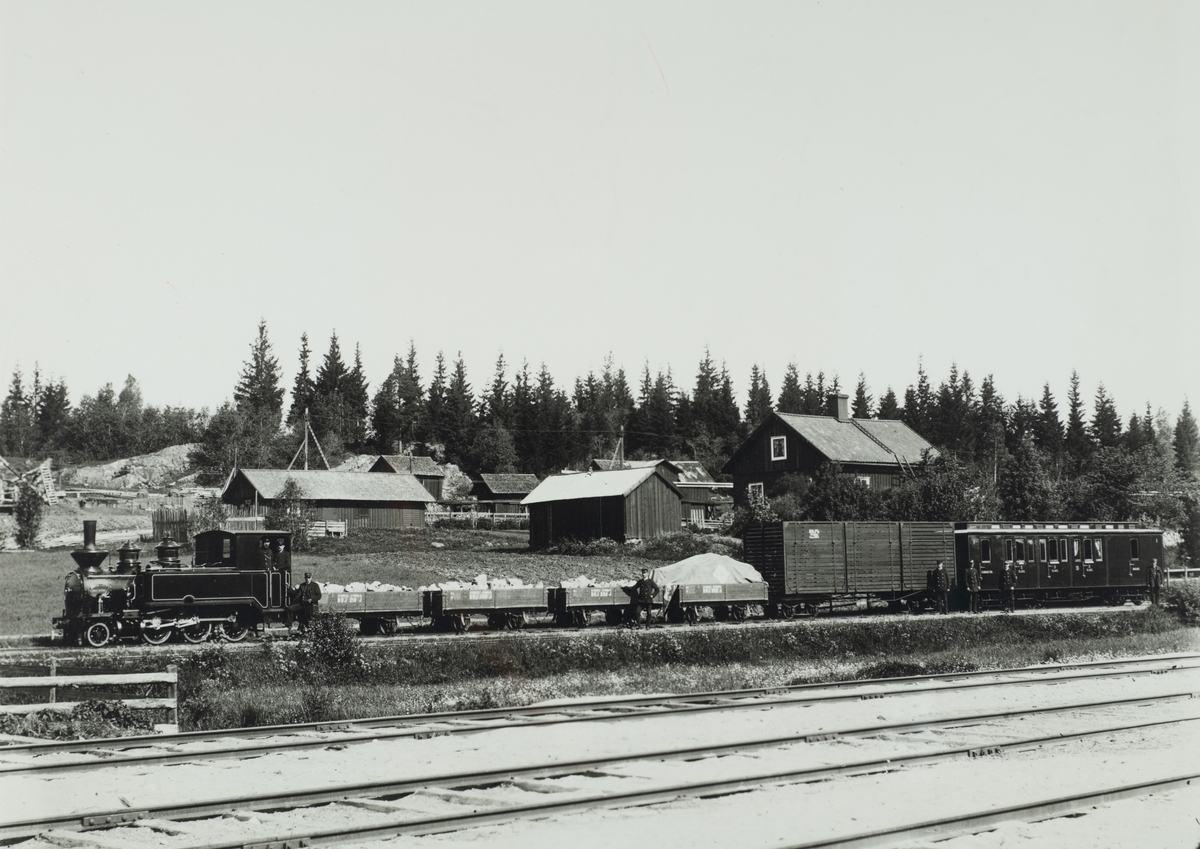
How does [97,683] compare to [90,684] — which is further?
[90,684]

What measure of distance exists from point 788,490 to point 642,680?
3025 centimetres

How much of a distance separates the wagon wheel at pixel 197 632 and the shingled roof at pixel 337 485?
115 ft

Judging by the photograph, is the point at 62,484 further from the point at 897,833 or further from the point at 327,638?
the point at 897,833

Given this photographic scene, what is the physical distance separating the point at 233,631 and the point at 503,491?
6369 centimetres

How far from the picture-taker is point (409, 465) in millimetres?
87875

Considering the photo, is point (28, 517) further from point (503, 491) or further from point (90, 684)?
point (503, 491)

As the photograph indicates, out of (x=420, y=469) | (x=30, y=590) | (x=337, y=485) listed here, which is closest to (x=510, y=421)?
(x=420, y=469)

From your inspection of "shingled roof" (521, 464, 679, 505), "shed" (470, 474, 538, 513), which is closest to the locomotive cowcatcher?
"shingled roof" (521, 464, 679, 505)

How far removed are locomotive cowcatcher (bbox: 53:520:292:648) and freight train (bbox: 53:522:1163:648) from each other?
0.02 meters

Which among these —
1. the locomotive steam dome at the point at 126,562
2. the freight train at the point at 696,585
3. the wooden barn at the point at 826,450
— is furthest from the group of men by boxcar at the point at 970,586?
the locomotive steam dome at the point at 126,562

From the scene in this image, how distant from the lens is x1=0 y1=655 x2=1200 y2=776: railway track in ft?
38.2

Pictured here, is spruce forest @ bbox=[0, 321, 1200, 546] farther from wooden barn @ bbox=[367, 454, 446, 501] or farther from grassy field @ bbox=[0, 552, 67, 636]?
grassy field @ bbox=[0, 552, 67, 636]

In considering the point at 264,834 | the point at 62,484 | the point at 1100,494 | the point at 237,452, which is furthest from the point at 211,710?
the point at 62,484

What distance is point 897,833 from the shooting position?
8.12m
